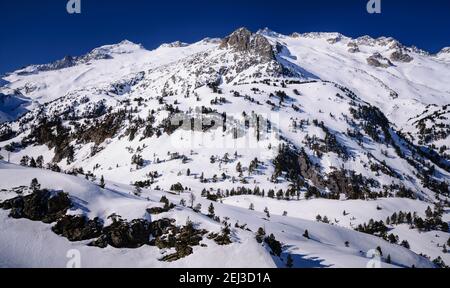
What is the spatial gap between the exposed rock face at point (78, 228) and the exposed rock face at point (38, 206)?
8.37 ft

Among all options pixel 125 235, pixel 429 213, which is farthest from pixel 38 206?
pixel 429 213

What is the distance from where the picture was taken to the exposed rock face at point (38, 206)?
86.0 meters

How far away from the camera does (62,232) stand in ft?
275

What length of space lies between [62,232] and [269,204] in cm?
10916

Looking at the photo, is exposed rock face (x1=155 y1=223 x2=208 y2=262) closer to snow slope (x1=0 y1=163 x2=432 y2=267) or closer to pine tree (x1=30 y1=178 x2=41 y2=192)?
snow slope (x1=0 y1=163 x2=432 y2=267)

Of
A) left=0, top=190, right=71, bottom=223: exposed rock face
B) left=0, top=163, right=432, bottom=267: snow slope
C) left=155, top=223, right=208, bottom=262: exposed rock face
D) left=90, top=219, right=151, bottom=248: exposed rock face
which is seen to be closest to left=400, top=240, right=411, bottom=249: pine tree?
left=0, top=163, right=432, bottom=267: snow slope

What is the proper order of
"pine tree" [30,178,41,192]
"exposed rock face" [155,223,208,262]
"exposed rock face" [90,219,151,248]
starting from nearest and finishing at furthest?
"exposed rock face" [155,223,208,262] → "exposed rock face" [90,219,151,248] → "pine tree" [30,178,41,192]

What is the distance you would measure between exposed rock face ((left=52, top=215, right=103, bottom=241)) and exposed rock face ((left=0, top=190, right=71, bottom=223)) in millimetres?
2551

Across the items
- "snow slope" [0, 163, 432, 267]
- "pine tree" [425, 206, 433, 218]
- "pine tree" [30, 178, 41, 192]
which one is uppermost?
"pine tree" [30, 178, 41, 192]

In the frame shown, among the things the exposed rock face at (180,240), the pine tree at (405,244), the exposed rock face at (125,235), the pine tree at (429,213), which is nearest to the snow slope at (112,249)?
the exposed rock face at (180,240)

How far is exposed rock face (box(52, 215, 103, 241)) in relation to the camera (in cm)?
8288
